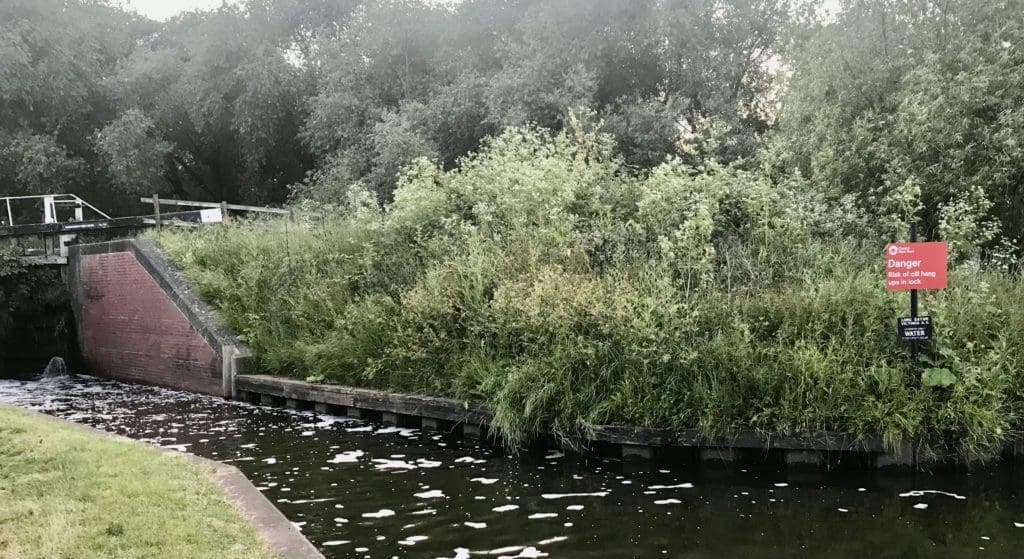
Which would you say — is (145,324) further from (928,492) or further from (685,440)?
(928,492)

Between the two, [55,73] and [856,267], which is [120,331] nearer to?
[856,267]

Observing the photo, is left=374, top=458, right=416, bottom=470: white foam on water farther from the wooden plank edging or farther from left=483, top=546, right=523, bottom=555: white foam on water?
left=483, top=546, right=523, bottom=555: white foam on water

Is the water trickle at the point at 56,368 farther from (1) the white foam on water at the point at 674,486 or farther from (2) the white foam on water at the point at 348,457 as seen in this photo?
(1) the white foam on water at the point at 674,486

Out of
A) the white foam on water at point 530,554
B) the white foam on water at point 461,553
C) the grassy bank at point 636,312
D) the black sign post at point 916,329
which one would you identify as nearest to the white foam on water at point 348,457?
the grassy bank at point 636,312

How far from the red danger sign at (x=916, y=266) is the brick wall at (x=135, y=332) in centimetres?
1168

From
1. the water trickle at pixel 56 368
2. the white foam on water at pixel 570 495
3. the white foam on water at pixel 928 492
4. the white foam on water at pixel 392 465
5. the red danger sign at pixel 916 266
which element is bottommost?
the water trickle at pixel 56 368

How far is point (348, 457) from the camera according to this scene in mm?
9727

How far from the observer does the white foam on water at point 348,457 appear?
31.2ft

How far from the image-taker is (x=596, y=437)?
930cm

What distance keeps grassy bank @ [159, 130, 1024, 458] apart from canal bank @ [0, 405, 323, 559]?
12.5ft

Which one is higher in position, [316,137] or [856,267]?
[316,137]

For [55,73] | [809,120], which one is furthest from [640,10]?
[55,73]

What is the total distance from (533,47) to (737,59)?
20.6ft

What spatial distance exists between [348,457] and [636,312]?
3951 mm
